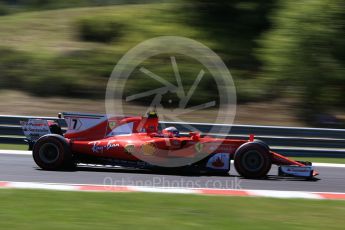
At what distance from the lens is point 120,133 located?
10375 millimetres

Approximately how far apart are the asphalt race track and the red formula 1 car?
18cm

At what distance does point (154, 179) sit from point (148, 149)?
63 centimetres

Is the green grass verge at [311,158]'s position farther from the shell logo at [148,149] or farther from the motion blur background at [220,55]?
the shell logo at [148,149]

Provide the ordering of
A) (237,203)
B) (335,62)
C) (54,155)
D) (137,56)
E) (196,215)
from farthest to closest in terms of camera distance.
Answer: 1. (137,56)
2. (335,62)
3. (54,155)
4. (237,203)
5. (196,215)

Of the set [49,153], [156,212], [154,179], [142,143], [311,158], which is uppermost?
[142,143]

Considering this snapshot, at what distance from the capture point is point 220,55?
838 inches

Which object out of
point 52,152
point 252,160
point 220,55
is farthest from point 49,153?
point 220,55

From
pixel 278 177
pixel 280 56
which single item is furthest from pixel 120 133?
pixel 280 56

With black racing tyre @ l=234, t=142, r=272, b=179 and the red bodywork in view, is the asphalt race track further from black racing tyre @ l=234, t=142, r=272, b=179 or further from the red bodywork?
the red bodywork

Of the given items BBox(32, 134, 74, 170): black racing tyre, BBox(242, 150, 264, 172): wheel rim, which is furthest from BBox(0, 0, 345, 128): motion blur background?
BBox(32, 134, 74, 170): black racing tyre

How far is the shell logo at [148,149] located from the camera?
10.0 m

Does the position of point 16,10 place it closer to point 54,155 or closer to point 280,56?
point 280,56

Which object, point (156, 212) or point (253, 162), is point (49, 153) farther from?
point (156, 212)

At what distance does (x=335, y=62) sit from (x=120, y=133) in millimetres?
9979
